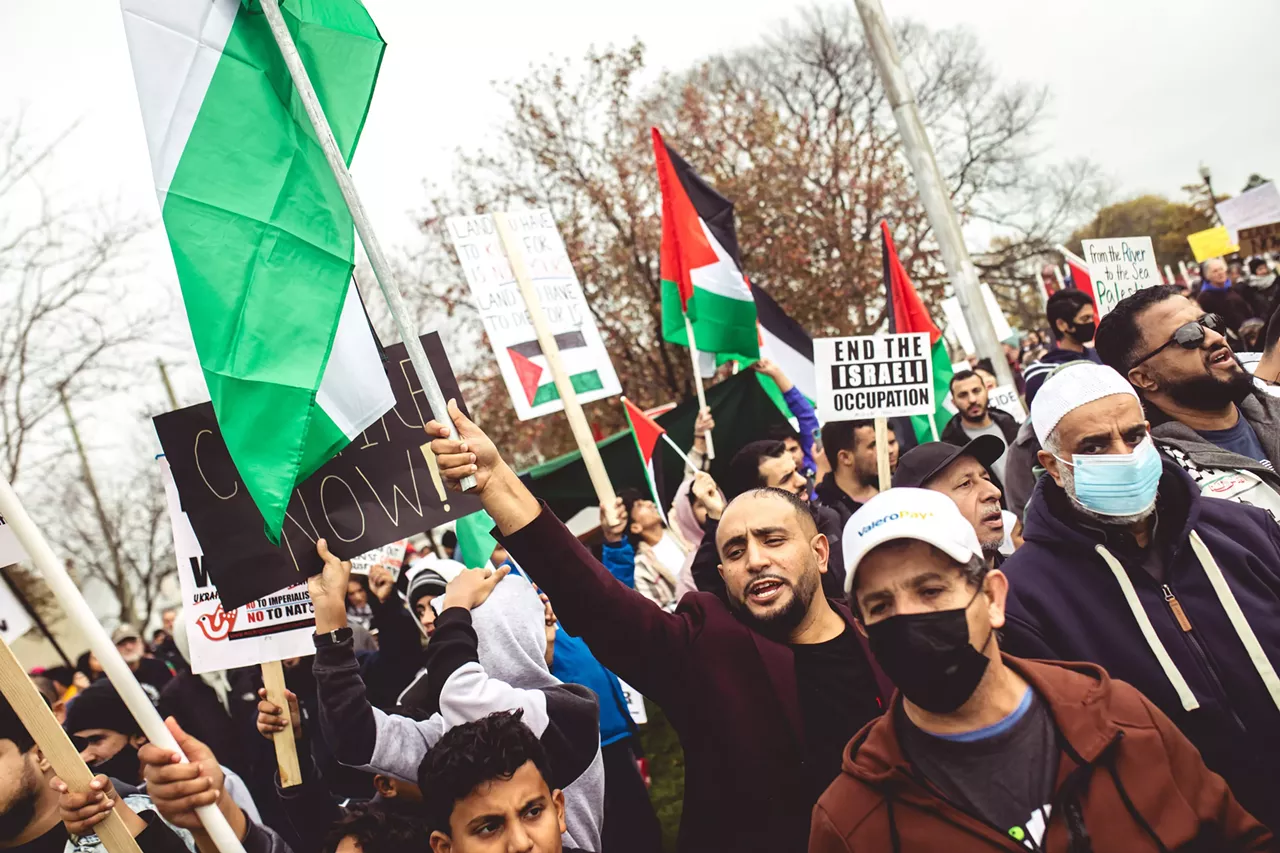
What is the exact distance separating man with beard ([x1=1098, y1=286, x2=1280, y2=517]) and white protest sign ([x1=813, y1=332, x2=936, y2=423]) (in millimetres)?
1545

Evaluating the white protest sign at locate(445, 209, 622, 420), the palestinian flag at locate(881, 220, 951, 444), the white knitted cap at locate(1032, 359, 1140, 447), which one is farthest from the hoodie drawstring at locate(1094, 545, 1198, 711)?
the palestinian flag at locate(881, 220, 951, 444)

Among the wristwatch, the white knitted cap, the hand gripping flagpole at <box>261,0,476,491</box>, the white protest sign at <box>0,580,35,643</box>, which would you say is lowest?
the wristwatch

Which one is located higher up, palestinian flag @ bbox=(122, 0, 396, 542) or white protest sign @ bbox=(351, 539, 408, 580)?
palestinian flag @ bbox=(122, 0, 396, 542)

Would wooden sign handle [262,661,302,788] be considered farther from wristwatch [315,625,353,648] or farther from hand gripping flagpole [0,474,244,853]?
hand gripping flagpole [0,474,244,853]

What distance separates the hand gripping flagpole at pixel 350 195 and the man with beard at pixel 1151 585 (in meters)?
1.76

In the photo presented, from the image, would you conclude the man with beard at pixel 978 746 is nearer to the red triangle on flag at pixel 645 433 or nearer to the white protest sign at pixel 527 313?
the white protest sign at pixel 527 313

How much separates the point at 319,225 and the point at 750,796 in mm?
2154

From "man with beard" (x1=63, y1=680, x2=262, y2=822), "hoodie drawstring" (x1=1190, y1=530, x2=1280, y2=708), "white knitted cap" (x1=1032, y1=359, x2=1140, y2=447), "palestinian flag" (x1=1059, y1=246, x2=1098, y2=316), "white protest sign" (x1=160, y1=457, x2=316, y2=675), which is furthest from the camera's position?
"palestinian flag" (x1=1059, y1=246, x2=1098, y2=316)

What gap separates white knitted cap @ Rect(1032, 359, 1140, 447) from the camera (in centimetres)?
278

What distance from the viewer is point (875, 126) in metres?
24.3

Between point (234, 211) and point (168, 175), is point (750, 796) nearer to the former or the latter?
point (234, 211)

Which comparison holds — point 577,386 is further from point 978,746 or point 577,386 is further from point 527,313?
point 978,746

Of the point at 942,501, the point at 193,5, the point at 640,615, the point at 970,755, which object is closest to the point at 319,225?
the point at 193,5

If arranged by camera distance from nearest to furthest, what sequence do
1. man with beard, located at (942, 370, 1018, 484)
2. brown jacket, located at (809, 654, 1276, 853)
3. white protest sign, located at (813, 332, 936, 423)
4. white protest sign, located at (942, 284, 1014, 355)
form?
brown jacket, located at (809, 654, 1276, 853) → white protest sign, located at (813, 332, 936, 423) → man with beard, located at (942, 370, 1018, 484) → white protest sign, located at (942, 284, 1014, 355)
